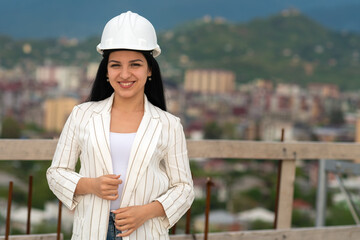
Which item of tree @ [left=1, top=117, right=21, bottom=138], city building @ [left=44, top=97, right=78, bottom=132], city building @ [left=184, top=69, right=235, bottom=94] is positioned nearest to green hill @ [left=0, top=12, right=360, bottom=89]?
city building @ [left=184, top=69, right=235, bottom=94]

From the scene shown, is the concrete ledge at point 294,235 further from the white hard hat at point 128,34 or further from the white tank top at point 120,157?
the white hard hat at point 128,34

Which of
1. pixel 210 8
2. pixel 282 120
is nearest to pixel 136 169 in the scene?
pixel 282 120

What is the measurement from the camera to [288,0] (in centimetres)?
8844

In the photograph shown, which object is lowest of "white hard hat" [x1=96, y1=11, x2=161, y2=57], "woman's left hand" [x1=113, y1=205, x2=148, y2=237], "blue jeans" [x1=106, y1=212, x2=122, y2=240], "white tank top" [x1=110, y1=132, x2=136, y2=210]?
"blue jeans" [x1=106, y1=212, x2=122, y2=240]

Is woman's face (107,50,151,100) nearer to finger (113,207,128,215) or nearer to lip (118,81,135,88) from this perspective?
lip (118,81,135,88)

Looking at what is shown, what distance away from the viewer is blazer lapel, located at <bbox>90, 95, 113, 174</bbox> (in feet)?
4.37

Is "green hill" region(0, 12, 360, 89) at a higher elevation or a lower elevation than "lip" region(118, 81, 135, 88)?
higher

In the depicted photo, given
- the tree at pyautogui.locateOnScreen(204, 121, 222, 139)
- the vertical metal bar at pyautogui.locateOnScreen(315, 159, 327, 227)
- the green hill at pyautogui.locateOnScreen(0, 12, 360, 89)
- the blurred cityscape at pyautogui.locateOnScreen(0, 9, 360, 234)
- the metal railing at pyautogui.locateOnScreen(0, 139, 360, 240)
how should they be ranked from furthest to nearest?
the green hill at pyautogui.locateOnScreen(0, 12, 360, 89), the tree at pyautogui.locateOnScreen(204, 121, 222, 139), the blurred cityscape at pyautogui.locateOnScreen(0, 9, 360, 234), the vertical metal bar at pyautogui.locateOnScreen(315, 159, 327, 227), the metal railing at pyautogui.locateOnScreen(0, 139, 360, 240)

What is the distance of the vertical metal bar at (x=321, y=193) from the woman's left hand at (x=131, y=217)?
59.8 inches

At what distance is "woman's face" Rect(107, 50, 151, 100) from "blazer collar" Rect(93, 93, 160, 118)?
46 millimetres

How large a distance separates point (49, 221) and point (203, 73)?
28.8m

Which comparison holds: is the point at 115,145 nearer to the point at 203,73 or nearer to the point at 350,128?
the point at 350,128

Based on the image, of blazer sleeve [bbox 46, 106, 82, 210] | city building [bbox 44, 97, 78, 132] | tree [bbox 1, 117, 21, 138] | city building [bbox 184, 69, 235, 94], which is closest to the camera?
blazer sleeve [bbox 46, 106, 82, 210]

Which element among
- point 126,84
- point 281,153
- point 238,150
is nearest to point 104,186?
point 126,84
